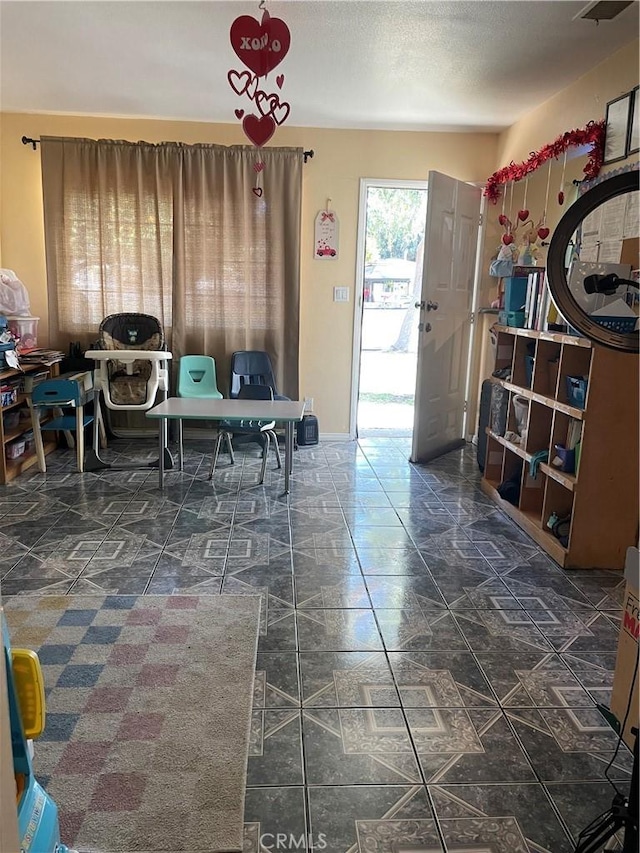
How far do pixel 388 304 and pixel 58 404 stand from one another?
420cm

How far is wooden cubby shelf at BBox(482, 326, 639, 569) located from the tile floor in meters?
0.15

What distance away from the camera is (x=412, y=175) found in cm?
500

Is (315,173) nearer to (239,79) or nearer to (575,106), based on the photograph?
(239,79)

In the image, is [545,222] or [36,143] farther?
[36,143]

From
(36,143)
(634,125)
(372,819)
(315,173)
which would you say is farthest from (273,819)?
(36,143)

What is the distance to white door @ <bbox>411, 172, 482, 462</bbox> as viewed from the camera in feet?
14.9

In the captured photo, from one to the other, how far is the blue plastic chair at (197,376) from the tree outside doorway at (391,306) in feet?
4.69

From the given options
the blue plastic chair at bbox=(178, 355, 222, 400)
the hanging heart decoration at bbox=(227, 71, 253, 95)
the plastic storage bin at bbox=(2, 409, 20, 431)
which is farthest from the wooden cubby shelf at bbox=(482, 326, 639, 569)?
the plastic storage bin at bbox=(2, 409, 20, 431)

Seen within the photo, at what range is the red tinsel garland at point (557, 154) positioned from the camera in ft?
11.1

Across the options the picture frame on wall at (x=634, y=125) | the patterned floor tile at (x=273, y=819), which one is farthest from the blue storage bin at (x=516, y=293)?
the patterned floor tile at (x=273, y=819)

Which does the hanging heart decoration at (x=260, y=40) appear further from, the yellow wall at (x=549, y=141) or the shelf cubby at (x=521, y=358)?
the shelf cubby at (x=521, y=358)

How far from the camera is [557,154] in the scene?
12.7 feet

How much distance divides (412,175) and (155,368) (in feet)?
8.63

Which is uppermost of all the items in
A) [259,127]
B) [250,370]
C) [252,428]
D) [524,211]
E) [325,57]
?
[325,57]
